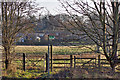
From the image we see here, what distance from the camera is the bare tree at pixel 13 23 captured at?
865 cm

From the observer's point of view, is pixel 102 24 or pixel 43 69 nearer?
pixel 102 24

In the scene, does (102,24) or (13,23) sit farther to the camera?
(13,23)

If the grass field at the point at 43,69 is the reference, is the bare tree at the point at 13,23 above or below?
above

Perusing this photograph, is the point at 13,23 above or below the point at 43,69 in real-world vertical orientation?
above

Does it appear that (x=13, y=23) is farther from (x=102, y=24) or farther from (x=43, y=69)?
(x=102, y=24)

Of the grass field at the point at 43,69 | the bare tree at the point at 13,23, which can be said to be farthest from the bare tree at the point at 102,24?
the bare tree at the point at 13,23

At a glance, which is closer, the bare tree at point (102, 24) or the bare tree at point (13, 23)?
the bare tree at point (102, 24)

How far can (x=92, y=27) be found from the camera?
5969 mm

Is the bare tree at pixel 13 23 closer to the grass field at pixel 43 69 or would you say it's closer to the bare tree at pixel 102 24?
the grass field at pixel 43 69

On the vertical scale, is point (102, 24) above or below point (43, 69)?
above

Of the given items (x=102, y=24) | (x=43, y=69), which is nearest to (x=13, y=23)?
(x=43, y=69)

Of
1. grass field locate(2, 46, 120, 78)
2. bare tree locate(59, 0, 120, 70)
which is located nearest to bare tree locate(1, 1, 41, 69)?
grass field locate(2, 46, 120, 78)

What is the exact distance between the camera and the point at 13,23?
8.81 meters

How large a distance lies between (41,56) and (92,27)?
4897mm
